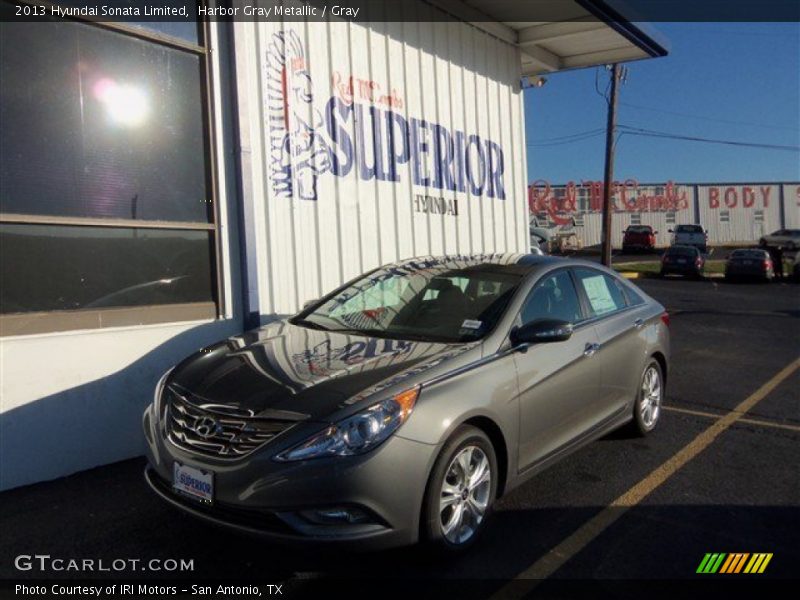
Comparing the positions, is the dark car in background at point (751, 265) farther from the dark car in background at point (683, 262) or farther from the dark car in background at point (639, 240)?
the dark car in background at point (639, 240)

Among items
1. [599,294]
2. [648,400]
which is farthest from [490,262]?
[648,400]

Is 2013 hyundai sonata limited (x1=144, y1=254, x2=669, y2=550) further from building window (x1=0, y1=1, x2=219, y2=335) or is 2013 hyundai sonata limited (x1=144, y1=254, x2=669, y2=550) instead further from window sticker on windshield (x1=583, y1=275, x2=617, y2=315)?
building window (x1=0, y1=1, x2=219, y2=335)

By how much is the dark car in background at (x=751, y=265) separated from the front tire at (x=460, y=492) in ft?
88.1

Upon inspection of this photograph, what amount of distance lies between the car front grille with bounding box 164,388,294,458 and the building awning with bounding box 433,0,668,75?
262 inches

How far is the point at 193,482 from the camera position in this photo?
3.22m

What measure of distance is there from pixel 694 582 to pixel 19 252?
176 inches

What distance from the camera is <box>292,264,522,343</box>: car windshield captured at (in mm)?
4105

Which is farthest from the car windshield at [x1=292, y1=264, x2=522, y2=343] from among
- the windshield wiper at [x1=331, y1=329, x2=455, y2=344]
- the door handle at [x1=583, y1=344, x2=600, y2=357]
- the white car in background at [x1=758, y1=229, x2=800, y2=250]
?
the white car in background at [x1=758, y1=229, x2=800, y2=250]

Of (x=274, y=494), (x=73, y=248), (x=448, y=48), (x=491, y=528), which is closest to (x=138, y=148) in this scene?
(x=73, y=248)

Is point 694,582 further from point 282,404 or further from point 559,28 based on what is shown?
point 559,28

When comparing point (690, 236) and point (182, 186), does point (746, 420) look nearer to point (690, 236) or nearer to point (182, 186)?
point (182, 186)

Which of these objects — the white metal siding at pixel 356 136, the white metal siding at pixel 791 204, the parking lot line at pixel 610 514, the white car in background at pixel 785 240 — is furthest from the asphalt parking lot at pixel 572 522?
the white metal siding at pixel 791 204

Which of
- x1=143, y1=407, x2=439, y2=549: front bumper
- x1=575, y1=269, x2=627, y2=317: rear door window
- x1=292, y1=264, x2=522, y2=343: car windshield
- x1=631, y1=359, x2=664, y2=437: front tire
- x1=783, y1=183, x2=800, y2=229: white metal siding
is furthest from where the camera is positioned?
x1=783, y1=183, x2=800, y2=229: white metal siding

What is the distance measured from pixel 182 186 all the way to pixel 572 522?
12.9 ft
